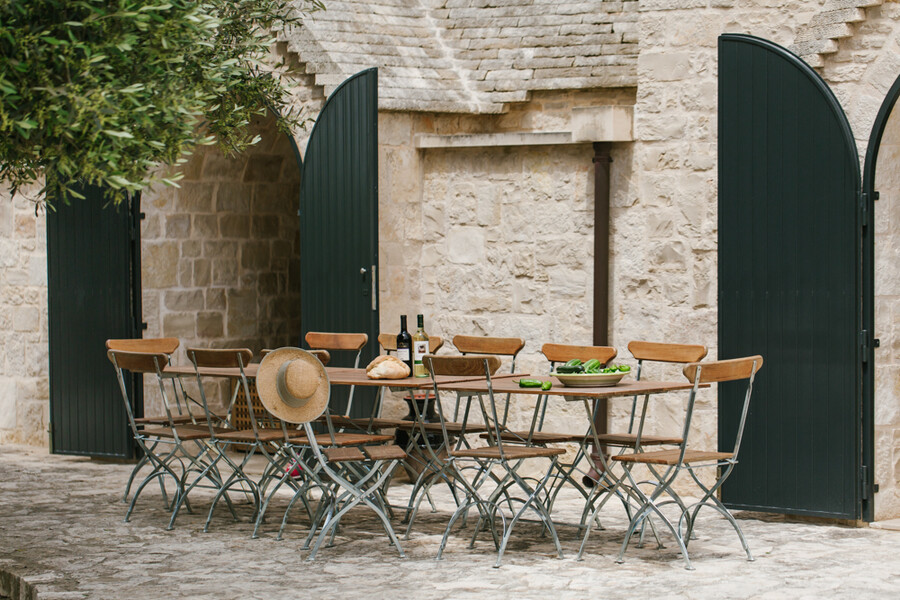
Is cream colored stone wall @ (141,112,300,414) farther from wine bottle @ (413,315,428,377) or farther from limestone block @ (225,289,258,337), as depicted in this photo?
wine bottle @ (413,315,428,377)

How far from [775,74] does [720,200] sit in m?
0.71

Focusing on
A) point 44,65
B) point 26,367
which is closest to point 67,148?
point 44,65

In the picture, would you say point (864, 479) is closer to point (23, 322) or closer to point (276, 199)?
point (276, 199)

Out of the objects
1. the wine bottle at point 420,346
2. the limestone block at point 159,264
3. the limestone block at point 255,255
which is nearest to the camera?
the wine bottle at point 420,346

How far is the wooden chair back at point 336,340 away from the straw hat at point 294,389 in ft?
5.10

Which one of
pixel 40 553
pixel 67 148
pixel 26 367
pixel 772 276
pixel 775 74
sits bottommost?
pixel 40 553

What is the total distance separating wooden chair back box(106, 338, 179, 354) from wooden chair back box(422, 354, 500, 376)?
93.9 inches

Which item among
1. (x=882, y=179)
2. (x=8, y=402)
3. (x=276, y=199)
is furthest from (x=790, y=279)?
(x=8, y=402)

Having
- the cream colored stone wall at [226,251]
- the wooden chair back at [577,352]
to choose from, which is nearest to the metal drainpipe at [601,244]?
the wooden chair back at [577,352]

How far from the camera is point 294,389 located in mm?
6160

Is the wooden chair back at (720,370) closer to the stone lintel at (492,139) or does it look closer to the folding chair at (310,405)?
the folding chair at (310,405)

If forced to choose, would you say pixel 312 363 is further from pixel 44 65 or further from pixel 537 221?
pixel 537 221

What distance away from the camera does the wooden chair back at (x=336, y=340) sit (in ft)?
25.7

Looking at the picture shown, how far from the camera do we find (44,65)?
4.84 metres
